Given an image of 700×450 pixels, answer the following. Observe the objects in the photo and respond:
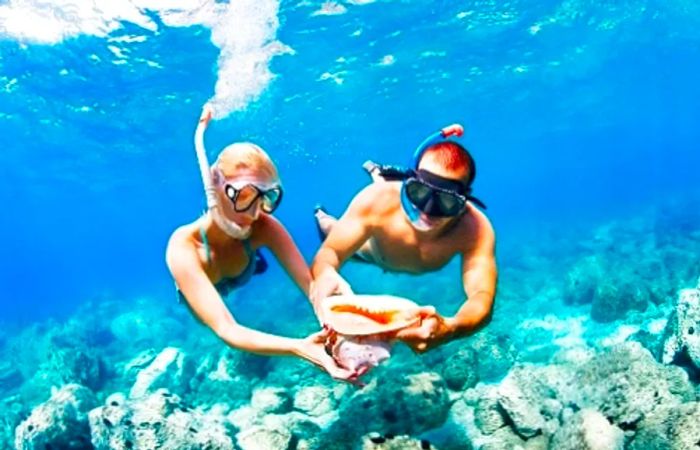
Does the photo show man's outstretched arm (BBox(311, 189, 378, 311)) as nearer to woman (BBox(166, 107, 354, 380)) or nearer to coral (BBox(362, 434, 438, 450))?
woman (BBox(166, 107, 354, 380))

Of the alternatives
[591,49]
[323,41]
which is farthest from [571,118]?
[323,41]

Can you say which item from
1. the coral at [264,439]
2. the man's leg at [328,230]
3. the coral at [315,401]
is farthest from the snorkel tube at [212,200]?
the coral at [315,401]

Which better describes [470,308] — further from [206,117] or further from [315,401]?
[315,401]

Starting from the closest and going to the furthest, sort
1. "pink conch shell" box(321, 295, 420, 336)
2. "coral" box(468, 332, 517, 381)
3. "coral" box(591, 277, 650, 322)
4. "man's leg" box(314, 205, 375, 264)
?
"pink conch shell" box(321, 295, 420, 336) → "man's leg" box(314, 205, 375, 264) → "coral" box(468, 332, 517, 381) → "coral" box(591, 277, 650, 322)

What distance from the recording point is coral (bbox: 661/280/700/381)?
6102 mm

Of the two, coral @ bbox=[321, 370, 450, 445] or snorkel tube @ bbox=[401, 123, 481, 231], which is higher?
snorkel tube @ bbox=[401, 123, 481, 231]

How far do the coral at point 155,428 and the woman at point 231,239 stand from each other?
6.97 ft

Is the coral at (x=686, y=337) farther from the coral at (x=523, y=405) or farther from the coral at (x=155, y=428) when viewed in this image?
the coral at (x=155, y=428)

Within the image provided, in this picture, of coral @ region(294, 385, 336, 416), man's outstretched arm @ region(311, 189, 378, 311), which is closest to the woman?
man's outstretched arm @ region(311, 189, 378, 311)

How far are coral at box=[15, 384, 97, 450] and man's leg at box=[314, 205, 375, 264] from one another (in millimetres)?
4562

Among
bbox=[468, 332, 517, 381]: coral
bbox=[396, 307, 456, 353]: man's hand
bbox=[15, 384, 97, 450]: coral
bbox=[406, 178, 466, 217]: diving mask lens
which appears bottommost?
bbox=[396, 307, 456, 353]: man's hand

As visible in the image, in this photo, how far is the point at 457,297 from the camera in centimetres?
1655

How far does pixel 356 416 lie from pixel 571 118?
192 ft

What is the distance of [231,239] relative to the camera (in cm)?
483
